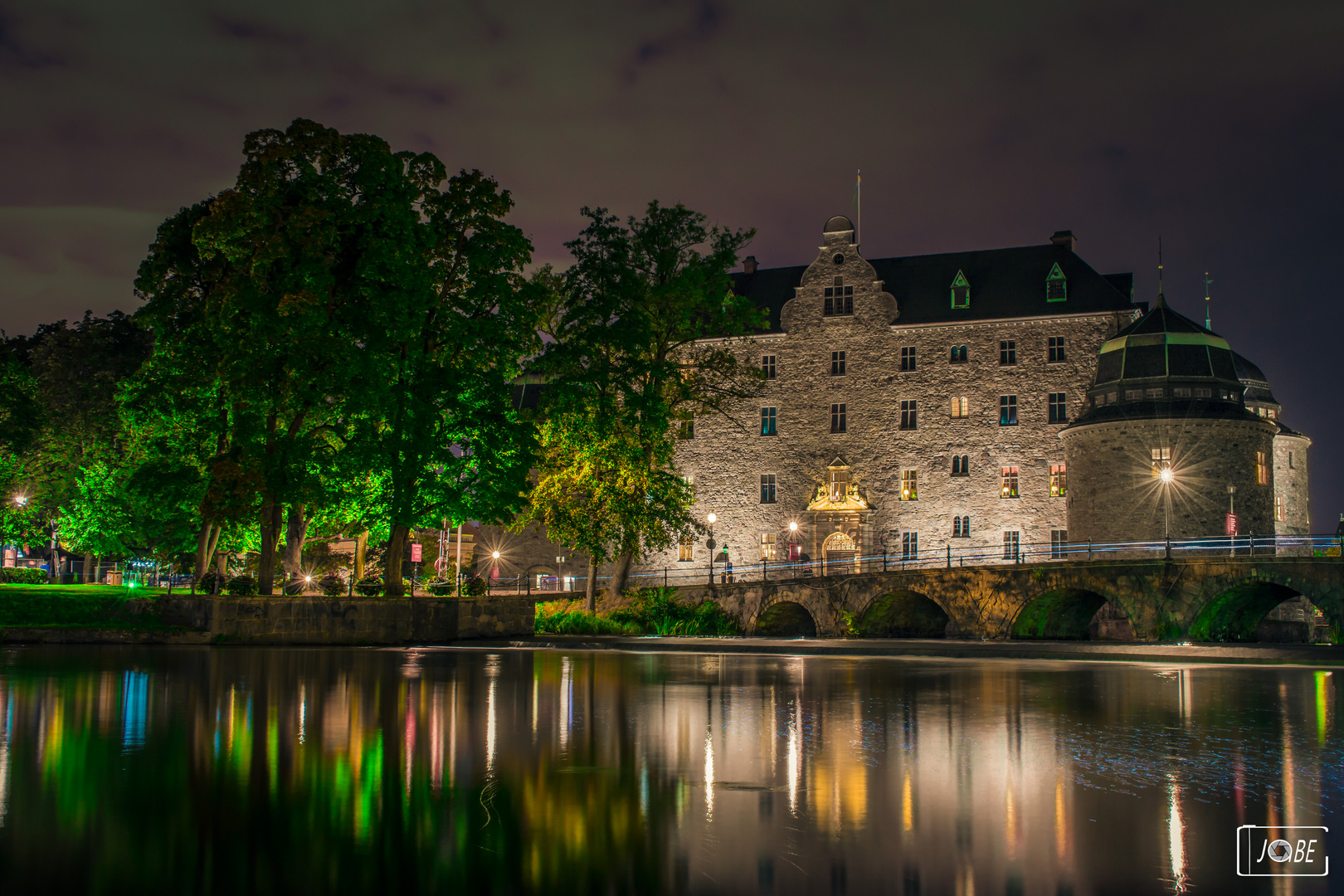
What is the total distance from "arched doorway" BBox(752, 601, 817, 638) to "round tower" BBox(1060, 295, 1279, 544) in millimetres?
11600

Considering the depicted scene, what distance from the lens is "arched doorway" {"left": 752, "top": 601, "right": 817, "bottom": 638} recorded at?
4056 cm

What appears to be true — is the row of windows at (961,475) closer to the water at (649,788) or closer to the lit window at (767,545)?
the lit window at (767,545)

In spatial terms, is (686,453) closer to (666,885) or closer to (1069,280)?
(1069,280)

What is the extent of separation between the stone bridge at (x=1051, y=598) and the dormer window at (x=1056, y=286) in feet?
50.5

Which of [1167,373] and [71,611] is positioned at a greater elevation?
[1167,373]

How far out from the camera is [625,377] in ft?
119

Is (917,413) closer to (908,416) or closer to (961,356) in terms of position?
(908,416)

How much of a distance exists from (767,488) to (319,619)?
2930 cm

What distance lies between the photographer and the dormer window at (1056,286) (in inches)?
1994

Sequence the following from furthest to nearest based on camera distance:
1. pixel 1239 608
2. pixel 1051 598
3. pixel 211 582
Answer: pixel 1051 598 → pixel 1239 608 → pixel 211 582

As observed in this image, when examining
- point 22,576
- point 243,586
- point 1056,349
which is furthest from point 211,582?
point 1056,349

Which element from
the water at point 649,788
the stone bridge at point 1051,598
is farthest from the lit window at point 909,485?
the water at point 649,788

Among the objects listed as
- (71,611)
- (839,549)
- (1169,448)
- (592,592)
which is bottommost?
(71,611)

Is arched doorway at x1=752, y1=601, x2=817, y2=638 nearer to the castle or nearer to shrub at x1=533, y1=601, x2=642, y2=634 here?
the castle
